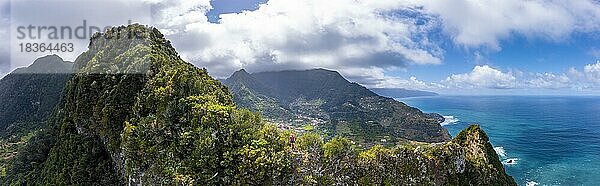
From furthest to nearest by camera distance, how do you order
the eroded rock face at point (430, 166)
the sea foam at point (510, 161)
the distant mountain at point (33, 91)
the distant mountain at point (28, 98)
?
the sea foam at point (510, 161)
the distant mountain at point (33, 91)
the distant mountain at point (28, 98)
the eroded rock face at point (430, 166)

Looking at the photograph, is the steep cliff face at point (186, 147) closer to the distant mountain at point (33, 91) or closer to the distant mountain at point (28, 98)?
the distant mountain at point (28, 98)

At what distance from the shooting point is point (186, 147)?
93.1ft

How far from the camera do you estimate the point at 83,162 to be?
116ft

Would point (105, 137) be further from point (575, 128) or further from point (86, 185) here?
point (575, 128)

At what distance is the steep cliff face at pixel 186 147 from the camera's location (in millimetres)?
27781

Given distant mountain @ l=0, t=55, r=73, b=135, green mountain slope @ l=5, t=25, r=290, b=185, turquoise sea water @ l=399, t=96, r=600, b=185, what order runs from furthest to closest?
distant mountain @ l=0, t=55, r=73, b=135 → turquoise sea water @ l=399, t=96, r=600, b=185 → green mountain slope @ l=5, t=25, r=290, b=185

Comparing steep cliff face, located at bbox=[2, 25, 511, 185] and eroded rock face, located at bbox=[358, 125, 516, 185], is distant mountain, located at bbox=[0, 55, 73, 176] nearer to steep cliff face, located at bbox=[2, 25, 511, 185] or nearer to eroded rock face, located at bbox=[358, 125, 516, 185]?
steep cliff face, located at bbox=[2, 25, 511, 185]

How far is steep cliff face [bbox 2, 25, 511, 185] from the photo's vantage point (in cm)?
2778

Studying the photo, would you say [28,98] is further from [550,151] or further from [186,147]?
[550,151]

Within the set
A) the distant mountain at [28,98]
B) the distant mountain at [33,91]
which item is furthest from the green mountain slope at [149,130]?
the distant mountain at [33,91]

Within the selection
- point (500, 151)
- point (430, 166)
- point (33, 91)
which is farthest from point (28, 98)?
point (500, 151)

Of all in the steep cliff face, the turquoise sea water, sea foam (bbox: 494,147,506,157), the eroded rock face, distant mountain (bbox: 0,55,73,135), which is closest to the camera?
the steep cliff face

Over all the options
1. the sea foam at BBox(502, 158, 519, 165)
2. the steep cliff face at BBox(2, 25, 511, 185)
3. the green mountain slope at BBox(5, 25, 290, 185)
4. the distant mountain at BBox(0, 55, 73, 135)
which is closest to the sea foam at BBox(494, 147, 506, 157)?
the sea foam at BBox(502, 158, 519, 165)

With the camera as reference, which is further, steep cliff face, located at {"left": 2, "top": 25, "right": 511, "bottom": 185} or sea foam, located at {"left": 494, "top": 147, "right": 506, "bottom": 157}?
sea foam, located at {"left": 494, "top": 147, "right": 506, "bottom": 157}
